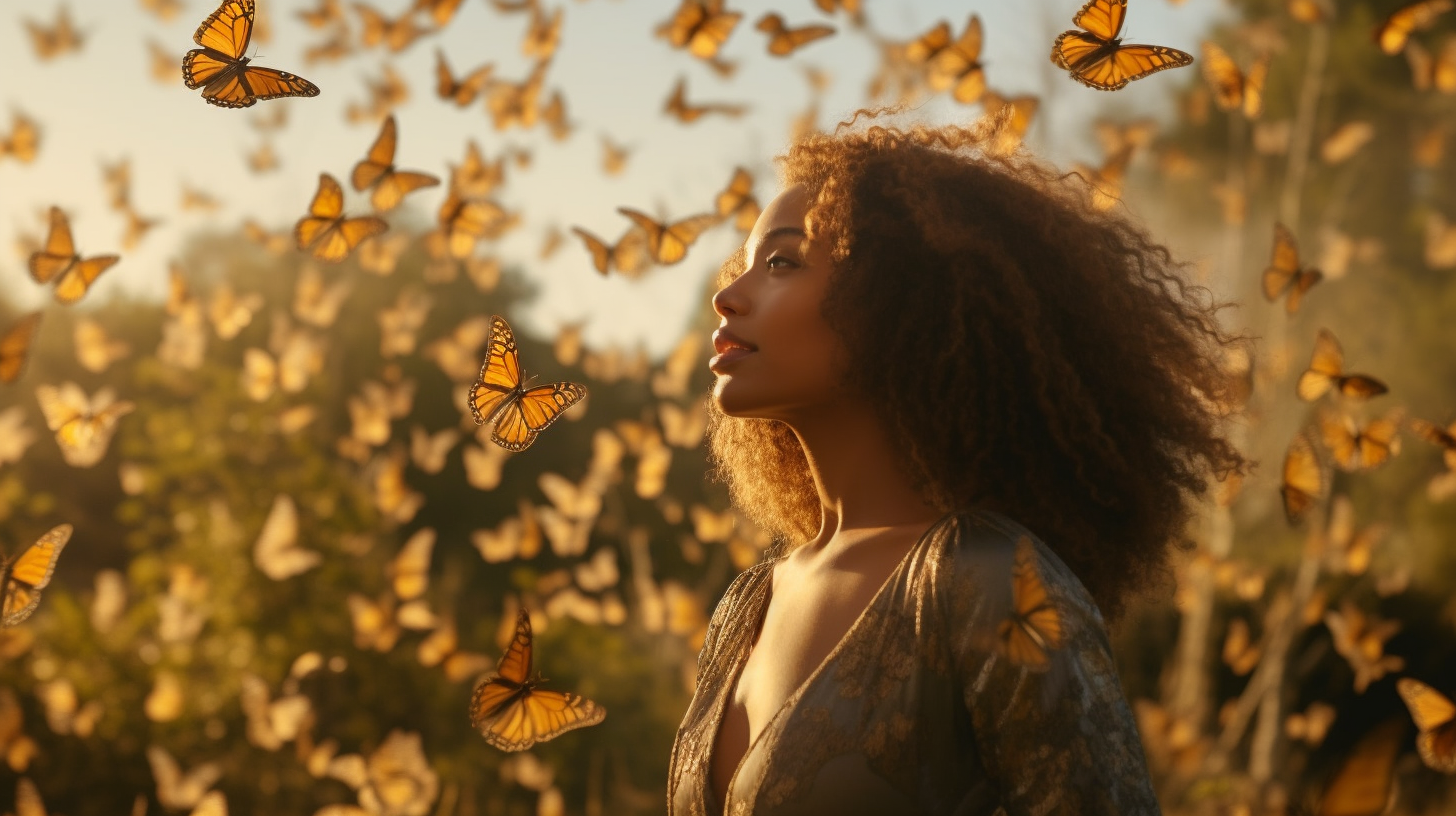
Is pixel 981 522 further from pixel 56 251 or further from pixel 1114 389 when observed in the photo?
pixel 56 251

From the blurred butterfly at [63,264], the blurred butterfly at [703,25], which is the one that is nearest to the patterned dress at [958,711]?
the blurred butterfly at [63,264]

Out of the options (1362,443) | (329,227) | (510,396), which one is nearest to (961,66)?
(1362,443)

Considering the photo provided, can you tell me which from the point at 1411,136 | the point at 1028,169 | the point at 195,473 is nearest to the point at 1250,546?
the point at 1411,136

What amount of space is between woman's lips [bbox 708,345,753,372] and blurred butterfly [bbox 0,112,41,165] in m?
3.99

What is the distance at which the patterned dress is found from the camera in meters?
1.70

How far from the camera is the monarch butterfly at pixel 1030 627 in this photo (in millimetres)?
1703

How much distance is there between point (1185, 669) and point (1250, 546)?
11.5 ft

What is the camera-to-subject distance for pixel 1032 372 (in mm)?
2176

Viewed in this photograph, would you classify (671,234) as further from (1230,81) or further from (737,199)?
(1230,81)

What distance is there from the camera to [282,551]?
741 cm

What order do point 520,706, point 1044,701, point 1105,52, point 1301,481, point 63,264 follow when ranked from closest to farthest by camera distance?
point 1044,701 → point 520,706 → point 1105,52 → point 1301,481 → point 63,264

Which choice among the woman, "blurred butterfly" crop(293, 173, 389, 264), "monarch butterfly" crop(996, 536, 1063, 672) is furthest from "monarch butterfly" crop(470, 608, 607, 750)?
"blurred butterfly" crop(293, 173, 389, 264)

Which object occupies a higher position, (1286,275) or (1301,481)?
(1286,275)

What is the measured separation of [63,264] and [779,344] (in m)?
2.51
